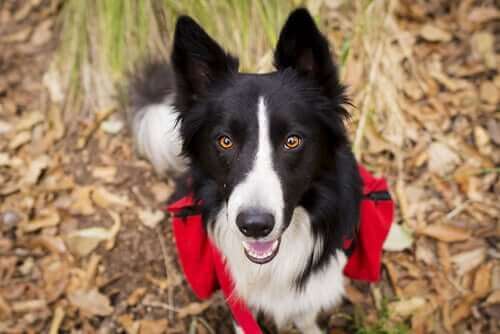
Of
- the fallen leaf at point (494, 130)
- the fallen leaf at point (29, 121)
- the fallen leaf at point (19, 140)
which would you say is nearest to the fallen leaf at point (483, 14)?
the fallen leaf at point (494, 130)

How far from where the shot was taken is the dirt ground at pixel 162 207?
3271mm

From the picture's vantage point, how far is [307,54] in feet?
7.73

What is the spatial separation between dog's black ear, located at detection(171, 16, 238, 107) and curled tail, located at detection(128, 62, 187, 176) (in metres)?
1.08

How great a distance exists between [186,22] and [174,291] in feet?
6.37

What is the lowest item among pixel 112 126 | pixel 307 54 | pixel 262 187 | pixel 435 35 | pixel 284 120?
pixel 262 187

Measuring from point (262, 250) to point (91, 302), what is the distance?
5.29 ft

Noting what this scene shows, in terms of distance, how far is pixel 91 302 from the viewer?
3338mm

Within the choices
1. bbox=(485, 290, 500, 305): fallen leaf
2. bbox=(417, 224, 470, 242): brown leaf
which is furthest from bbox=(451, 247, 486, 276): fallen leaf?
bbox=(485, 290, 500, 305): fallen leaf

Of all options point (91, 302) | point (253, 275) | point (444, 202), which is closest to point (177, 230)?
point (253, 275)

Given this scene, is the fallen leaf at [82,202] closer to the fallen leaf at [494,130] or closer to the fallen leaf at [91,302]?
the fallen leaf at [91,302]

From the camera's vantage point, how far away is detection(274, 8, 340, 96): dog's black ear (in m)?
2.20

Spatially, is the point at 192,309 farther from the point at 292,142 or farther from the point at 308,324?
the point at 292,142

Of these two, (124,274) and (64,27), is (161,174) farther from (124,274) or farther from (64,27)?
(64,27)

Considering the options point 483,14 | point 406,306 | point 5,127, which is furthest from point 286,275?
point 483,14
